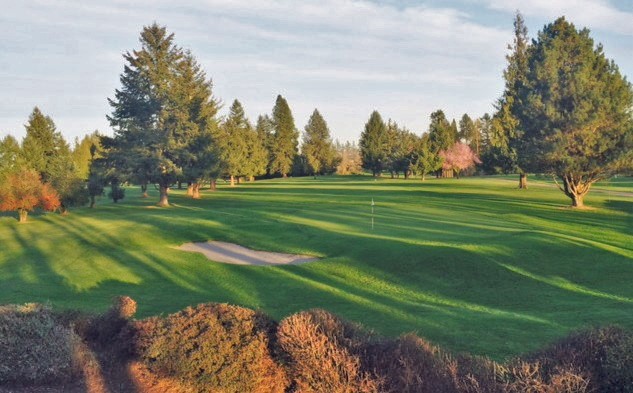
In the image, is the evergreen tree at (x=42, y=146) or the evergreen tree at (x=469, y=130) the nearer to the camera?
the evergreen tree at (x=42, y=146)

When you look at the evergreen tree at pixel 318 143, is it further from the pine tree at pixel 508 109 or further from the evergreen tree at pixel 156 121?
the evergreen tree at pixel 156 121

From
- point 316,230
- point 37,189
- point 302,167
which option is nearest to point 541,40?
point 316,230

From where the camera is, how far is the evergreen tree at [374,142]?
105188mm

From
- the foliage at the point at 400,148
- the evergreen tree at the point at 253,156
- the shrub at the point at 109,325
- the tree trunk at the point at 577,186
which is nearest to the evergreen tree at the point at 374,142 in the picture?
the foliage at the point at 400,148

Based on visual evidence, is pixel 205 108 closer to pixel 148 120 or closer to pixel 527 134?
pixel 148 120

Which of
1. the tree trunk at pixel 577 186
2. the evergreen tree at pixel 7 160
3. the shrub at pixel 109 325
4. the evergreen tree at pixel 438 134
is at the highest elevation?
the evergreen tree at pixel 438 134

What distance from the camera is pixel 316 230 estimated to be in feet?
85.4

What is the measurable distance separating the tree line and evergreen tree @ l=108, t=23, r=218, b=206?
0.10m

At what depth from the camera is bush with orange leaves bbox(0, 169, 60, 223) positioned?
36719mm

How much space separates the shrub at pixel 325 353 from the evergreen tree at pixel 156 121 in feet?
134

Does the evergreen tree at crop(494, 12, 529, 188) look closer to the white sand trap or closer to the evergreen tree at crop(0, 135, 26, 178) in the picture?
the white sand trap

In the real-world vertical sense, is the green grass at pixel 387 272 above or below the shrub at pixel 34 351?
below

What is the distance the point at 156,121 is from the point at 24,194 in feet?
46.7

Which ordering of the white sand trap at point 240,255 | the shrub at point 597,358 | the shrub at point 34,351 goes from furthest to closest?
the white sand trap at point 240,255 < the shrub at point 34,351 < the shrub at point 597,358
